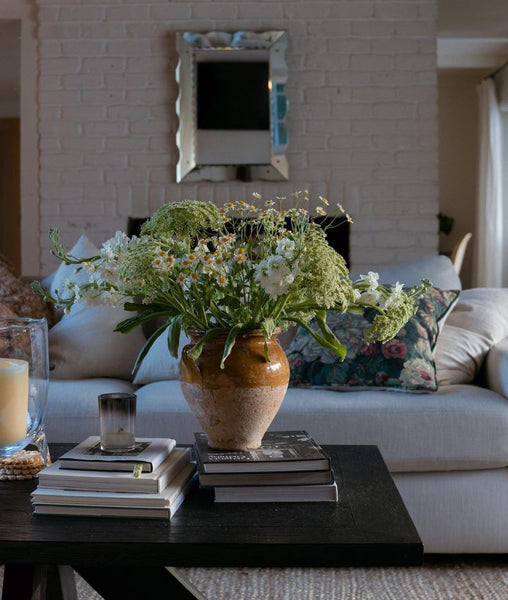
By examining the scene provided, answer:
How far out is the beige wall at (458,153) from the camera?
26.9 feet

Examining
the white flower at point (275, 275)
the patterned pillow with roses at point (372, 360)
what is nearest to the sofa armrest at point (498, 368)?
the patterned pillow with roses at point (372, 360)

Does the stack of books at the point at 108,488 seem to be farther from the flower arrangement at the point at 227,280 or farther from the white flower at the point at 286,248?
the white flower at the point at 286,248

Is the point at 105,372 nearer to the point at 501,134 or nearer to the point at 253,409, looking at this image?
the point at 253,409

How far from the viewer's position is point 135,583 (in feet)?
4.56

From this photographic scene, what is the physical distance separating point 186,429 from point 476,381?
1004 millimetres

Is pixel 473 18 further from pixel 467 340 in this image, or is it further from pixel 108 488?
pixel 108 488

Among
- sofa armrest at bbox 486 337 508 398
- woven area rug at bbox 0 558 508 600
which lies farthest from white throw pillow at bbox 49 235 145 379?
sofa armrest at bbox 486 337 508 398

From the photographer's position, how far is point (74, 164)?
15.8 ft

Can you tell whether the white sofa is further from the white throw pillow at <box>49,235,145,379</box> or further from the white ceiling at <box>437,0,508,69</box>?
the white ceiling at <box>437,0,508,69</box>

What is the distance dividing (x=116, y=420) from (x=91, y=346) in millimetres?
1428

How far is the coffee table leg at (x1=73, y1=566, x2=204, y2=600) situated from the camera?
137cm

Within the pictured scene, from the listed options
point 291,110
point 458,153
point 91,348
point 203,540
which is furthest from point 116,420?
point 458,153

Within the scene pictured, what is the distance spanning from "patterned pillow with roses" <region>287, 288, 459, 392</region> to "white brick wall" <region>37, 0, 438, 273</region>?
84.6 inches

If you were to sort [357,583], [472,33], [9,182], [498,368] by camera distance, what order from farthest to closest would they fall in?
[9,182], [472,33], [498,368], [357,583]
